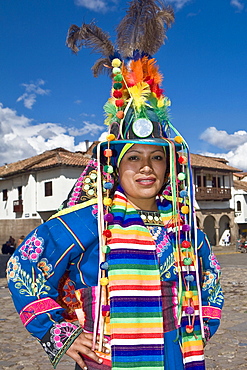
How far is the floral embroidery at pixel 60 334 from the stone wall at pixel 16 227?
27.3 meters

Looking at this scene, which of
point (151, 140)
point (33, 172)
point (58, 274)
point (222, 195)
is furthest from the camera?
point (222, 195)

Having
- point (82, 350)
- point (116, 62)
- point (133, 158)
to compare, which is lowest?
point (82, 350)

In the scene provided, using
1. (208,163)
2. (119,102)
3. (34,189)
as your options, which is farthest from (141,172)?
(208,163)

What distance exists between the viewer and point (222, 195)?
1362 inches

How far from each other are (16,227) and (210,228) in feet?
55.8

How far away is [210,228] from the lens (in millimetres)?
36188

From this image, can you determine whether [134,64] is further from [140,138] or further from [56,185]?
[56,185]

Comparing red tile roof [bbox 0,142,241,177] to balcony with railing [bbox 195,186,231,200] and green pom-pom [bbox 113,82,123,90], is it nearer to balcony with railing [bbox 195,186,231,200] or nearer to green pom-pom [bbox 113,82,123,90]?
balcony with railing [bbox 195,186,231,200]

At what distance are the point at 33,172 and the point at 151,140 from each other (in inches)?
1090

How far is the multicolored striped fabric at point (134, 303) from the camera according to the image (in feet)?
5.90

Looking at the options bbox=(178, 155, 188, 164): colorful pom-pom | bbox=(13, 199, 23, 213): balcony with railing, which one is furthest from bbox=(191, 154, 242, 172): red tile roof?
bbox=(178, 155, 188, 164): colorful pom-pom

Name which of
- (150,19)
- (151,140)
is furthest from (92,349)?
(150,19)

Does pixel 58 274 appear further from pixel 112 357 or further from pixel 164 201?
pixel 164 201

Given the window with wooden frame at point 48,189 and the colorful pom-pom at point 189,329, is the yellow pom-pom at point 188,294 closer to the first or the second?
the colorful pom-pom at point 189,329
